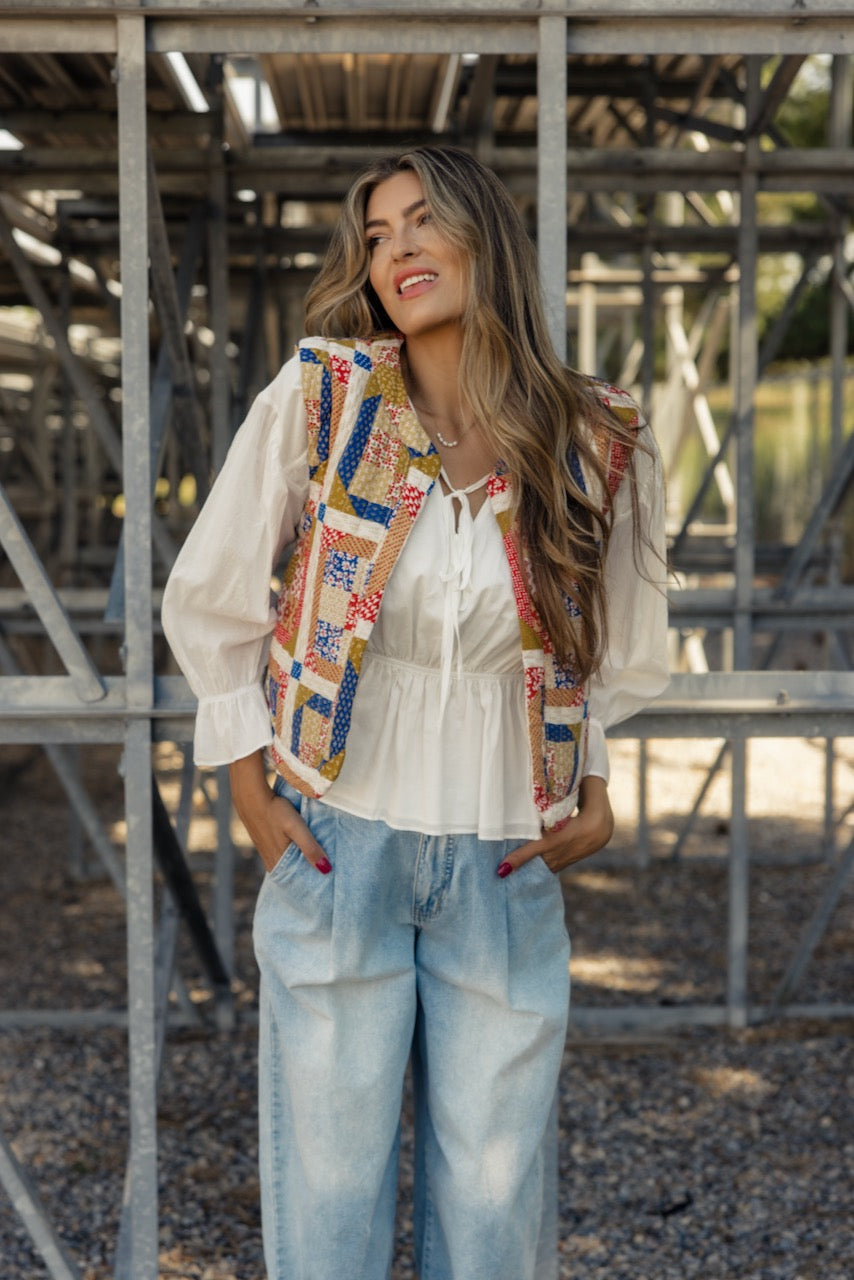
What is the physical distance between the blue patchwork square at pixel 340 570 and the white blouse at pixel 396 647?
0.06 m

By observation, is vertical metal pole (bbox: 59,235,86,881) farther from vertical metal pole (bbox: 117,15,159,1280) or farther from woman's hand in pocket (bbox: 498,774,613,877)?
woman's hand in pocket (bbox: 498,774,613,877)

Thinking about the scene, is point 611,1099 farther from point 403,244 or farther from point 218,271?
point 403,244

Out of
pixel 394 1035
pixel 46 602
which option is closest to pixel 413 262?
pixel 46 602

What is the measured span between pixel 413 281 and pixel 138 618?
3.05ft

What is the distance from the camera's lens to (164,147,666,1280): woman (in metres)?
2.09

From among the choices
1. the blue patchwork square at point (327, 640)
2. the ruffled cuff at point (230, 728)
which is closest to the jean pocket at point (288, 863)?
the ruffled cuff at point (230, 728)

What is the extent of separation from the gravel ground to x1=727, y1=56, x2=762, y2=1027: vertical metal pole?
1.07 feet

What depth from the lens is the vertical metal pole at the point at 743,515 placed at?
4820 mm

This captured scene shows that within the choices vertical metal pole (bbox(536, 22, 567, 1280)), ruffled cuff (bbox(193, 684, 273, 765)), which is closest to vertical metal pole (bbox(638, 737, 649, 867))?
vertical metal pole (bbox(536, 22, 567, 1280))

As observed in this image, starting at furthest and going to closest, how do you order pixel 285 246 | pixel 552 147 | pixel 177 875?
pixel 285 246 → pixel 177 875 → pixel 552 147

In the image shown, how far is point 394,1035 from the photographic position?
2148 millimetres

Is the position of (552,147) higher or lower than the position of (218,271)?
lower

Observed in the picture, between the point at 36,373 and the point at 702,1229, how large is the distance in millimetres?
8180

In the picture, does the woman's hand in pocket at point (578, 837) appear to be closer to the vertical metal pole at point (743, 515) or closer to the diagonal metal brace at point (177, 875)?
the diagonal metal brace at point (177, 875)
